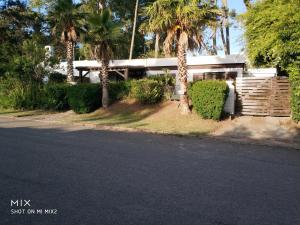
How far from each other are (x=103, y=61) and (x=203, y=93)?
8563 mm

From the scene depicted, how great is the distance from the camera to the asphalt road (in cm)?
488

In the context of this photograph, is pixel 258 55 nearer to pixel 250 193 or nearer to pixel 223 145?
pixel 223 145

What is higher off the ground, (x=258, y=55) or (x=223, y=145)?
(x=258, y=55)

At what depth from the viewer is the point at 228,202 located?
5543mm

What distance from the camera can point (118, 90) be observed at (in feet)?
79.8

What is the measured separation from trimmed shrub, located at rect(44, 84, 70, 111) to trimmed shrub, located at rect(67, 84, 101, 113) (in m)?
1.27

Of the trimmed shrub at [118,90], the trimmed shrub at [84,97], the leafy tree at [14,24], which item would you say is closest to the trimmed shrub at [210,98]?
the trimmed shrub at [118,90]

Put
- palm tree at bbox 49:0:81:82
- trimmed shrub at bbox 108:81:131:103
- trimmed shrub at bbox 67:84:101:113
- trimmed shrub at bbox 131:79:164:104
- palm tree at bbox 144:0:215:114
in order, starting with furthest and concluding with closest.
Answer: palm tree at bbox 49:0:81:82 → trimmed shrub at bbox 108:81:131:103 → trimmed shrub at bbox 67:84:101:113 → trimmed shrub at bbox 131:79:164:104 → palm tree at bbox 144:0:215:114

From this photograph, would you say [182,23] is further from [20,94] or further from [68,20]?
[20,94]

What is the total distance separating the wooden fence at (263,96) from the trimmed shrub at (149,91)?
5901mm

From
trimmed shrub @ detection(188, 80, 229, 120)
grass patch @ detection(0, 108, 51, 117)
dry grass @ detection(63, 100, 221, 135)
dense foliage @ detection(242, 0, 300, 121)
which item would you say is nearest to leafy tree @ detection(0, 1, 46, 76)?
grass patch @ detection(0, 108, 51, 117)

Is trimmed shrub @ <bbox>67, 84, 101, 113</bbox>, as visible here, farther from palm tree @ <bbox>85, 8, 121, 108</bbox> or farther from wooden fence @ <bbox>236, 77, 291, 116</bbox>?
wooden fence @ <bbox>236, 77, 291, 116</bbox>

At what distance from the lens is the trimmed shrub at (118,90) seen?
23922mm

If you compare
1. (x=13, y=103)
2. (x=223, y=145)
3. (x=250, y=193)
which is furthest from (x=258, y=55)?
(x=13, y=103)
